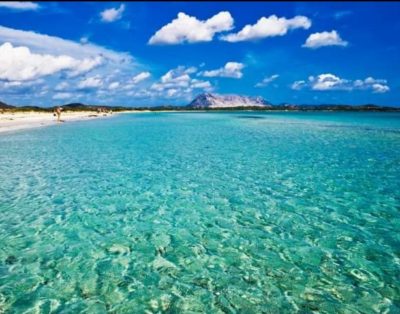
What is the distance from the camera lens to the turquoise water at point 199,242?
6797 millimetres

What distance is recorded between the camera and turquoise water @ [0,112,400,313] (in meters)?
6.80

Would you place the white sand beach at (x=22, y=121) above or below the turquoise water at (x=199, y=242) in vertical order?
below

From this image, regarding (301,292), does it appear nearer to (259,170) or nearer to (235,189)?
(235,189)

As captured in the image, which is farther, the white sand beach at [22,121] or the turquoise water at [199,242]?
the white sand beach at [22,121]

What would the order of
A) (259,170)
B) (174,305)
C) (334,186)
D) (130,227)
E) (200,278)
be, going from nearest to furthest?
1. (174,305)
2. (200,278)
3. (130,227)
4. (334,186)
5. (259,170)

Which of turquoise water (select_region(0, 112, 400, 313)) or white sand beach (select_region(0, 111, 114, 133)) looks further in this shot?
white sand beach (select_region(0, 111, 114, 133))

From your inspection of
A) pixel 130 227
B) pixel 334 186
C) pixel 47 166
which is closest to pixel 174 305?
pixel 130 227

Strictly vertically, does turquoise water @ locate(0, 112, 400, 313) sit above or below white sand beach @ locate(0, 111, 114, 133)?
above

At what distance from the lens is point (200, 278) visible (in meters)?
7.56

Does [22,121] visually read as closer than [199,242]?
No

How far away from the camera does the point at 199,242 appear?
31.2 ft

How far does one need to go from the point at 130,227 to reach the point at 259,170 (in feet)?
34.8

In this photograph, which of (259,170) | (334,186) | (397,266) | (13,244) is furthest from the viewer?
(259,170)

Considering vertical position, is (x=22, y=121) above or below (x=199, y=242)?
below
